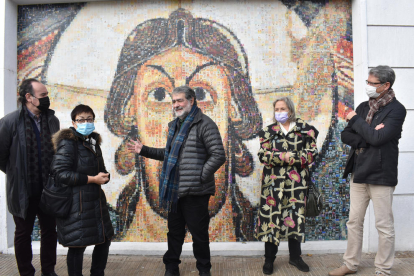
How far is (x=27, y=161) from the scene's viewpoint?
3.22 metres

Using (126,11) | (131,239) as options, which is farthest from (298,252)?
(126,11)

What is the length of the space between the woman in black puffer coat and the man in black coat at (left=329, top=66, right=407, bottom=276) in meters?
2.37

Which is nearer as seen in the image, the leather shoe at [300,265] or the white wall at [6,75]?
the leather shoe at [300,265]

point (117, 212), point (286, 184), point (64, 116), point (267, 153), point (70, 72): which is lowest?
point (117, 212)

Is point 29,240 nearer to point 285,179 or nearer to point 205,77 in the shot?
point 285,179

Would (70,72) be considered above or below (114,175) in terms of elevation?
above

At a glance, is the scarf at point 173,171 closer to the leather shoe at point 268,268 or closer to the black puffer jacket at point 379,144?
the leather shoe at point 268,268

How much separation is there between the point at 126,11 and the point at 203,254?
3.19 metres

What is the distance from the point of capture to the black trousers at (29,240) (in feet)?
10.8

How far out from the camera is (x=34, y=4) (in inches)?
181

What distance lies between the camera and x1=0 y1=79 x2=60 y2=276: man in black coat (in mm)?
3193

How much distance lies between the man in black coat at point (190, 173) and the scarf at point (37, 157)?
32.8 inches

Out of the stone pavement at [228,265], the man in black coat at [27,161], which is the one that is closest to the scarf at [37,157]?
the man in black coat at [27,161]

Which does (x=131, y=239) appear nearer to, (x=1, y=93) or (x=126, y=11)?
(x=1, y=93)
